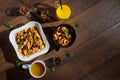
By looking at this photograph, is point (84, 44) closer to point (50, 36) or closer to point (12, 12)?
point (50, 36)

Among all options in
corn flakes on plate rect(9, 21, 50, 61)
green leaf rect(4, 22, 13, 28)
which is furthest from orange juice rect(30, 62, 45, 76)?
green leaf rect(4, 22, 13, 28)

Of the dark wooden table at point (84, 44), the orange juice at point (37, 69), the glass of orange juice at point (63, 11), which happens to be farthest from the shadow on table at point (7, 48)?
the glass of orange juice at point (63, 11)

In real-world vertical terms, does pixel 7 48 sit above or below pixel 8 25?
below

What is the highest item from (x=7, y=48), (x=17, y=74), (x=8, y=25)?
(x=8, y=25)

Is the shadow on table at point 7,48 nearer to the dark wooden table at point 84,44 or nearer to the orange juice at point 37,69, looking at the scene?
the dark wooden table at point 84,44

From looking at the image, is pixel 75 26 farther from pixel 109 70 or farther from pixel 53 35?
pixel 109 70

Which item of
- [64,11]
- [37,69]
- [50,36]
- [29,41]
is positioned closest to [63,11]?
[64,11]
